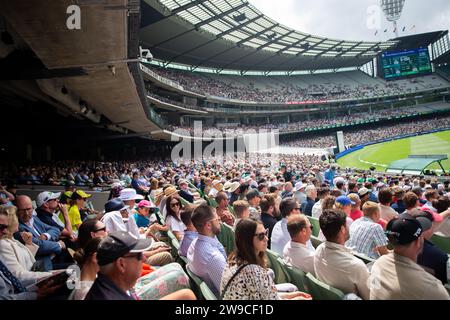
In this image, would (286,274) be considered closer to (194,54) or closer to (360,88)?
(194,54)

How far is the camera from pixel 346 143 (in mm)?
57969

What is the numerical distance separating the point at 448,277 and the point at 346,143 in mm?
57603

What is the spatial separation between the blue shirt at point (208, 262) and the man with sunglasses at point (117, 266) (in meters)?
1.20

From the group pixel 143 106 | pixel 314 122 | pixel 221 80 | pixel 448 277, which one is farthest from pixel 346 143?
pixel 448 277

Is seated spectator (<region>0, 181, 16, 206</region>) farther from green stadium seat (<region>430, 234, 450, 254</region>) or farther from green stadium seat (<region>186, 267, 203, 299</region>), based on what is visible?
green stadium seat (<region>430, 234, 450, 254</region>)

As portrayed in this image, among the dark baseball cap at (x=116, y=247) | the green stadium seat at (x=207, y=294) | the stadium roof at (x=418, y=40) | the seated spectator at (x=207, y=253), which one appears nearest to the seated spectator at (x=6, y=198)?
the seated spectator at (x=207, y=253)

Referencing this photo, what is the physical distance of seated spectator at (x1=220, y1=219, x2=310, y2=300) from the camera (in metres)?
2.74

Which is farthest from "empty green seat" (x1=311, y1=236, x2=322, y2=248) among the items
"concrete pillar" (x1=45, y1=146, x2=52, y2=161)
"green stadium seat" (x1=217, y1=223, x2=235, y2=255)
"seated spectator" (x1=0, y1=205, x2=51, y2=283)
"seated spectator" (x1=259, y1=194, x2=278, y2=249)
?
"concrete pillar" (x1=45, y1=146, x2=52, y2=161)

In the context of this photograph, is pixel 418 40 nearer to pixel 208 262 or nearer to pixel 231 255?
pixel 208 262

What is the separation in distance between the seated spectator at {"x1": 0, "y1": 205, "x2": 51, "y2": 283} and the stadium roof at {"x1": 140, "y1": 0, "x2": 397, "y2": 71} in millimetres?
32830

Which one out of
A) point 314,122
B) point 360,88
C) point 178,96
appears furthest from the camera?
point 360,88

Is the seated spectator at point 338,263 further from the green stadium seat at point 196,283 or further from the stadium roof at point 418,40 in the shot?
the stadium roof at point 418,40

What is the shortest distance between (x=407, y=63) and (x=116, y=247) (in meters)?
96.4

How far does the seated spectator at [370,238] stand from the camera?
4.39 metres
